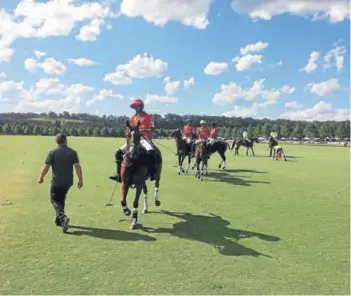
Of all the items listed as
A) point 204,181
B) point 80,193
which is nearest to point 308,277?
point 80,193

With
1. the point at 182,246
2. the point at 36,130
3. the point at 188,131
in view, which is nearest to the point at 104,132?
the point at 36,130

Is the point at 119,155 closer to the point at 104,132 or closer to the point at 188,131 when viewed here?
the point at 188,131

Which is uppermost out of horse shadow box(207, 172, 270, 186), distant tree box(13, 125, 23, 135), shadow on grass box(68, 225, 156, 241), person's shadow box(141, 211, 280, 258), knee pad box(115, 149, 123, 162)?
knee pad box(115, 149, 123, 162)

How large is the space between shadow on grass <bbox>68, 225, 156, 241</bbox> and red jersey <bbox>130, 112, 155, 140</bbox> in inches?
113

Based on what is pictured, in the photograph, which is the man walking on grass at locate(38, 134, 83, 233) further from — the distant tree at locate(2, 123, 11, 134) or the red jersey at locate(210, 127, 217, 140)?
the distant tree at locate(2, 123, 11, 134)

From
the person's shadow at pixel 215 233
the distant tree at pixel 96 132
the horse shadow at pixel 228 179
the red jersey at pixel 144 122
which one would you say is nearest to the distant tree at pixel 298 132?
the distant tree at pixel 96 132

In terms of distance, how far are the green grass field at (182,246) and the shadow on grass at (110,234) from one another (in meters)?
0.02

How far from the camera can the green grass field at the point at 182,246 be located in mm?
5824

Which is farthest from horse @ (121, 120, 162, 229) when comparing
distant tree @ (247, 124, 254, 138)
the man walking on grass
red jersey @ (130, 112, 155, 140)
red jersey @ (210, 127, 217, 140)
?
distant tree @ (247, 124, 254, 138)

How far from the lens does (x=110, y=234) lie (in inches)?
324

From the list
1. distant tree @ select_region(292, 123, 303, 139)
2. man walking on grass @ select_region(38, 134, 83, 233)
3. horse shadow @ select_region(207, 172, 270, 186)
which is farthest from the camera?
distant tree @ select_region(292, 123, 303, 139)

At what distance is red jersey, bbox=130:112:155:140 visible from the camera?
10398 millimetres

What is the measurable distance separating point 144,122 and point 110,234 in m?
3.33

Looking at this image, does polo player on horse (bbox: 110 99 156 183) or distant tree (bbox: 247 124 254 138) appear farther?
distant tree (bbox: 247 124 254 138)
